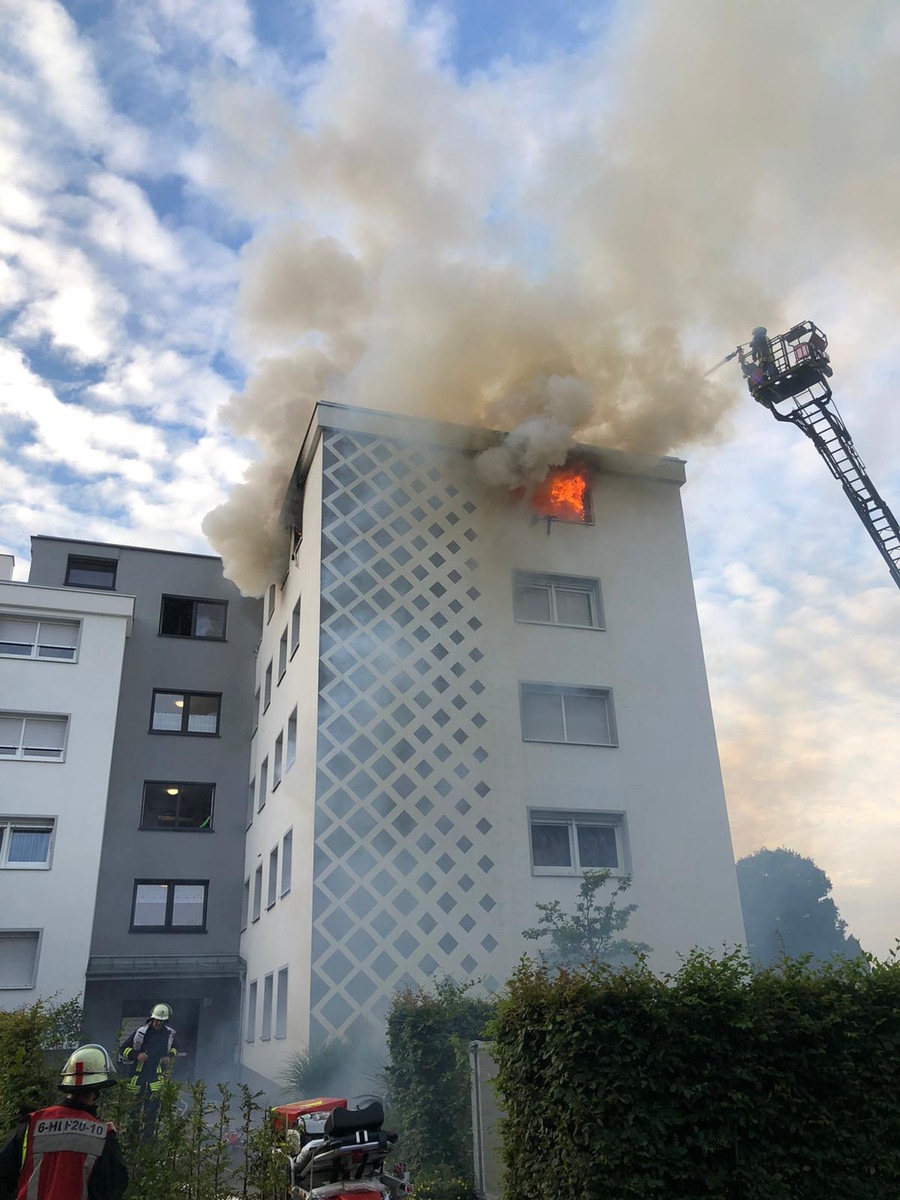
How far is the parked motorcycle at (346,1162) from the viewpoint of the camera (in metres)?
5.79

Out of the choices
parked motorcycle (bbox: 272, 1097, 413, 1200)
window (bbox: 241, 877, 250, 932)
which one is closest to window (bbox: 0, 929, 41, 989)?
window (bbox: 241, 877, 250, 932)

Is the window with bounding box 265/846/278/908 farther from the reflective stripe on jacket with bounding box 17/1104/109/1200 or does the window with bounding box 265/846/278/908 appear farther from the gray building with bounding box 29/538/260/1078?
the reflective stripe on jacket with bounding box 17/1104/109/1200

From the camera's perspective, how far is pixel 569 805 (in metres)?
14.9

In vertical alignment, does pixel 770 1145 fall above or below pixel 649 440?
below

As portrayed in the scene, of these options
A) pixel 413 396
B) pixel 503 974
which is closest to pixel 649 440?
pixel 413 396

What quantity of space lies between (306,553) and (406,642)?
2770mm

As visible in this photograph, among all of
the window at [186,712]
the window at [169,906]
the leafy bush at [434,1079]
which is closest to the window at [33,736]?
the window at [186,712]

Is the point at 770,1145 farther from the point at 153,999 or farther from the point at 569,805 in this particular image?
the point at 153,999

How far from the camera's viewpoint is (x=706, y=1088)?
4957 millimetres

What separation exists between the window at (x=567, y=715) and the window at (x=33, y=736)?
35.0 feet

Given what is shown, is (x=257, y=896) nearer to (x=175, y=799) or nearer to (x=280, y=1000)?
(x=280, y=1000)

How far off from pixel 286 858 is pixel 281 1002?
2228 millimetres

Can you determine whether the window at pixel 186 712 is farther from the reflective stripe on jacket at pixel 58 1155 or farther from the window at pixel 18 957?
the reflective stripe on jacket at pixel 58 1155

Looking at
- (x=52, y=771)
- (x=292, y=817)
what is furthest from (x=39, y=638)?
(x=292, y=817)
